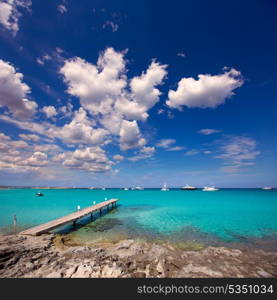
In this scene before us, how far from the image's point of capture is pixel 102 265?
7.24 meters

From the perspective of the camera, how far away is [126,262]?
25.0ft

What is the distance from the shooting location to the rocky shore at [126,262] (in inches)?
265

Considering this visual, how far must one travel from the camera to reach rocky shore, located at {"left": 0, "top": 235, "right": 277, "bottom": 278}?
673 centimetres

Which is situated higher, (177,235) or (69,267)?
(69,267)

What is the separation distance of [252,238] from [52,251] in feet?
57.0

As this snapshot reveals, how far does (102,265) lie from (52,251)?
14.3 feet
